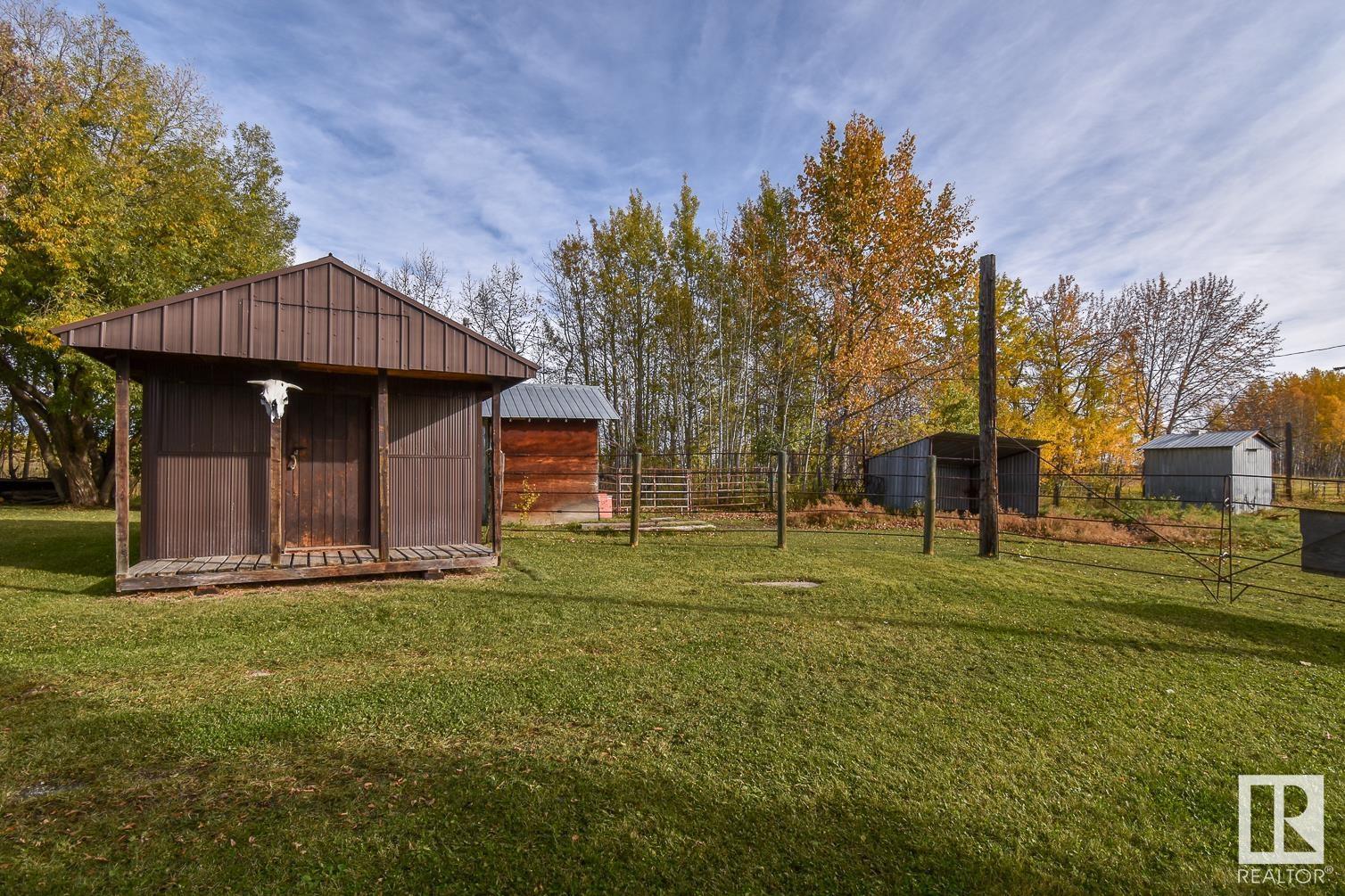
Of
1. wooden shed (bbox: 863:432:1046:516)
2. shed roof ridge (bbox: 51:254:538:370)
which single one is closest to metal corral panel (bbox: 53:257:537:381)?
shed roof ridge (bbox: 51:254:538:370)

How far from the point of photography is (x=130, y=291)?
1466 cm

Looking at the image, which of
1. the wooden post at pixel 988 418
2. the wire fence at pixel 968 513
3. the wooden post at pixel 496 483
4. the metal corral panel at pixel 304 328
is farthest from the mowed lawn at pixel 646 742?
the wooden post at pixel 988 418

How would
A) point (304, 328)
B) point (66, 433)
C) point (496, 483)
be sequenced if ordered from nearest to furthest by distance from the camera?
point (304, 328), point (496, 483), point (66, 433)

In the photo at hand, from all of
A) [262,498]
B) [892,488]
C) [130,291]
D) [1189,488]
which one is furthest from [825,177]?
[130,291]

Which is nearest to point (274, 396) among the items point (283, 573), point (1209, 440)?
point (283, 573)

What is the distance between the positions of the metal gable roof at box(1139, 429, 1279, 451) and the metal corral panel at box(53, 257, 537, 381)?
73.4 feet

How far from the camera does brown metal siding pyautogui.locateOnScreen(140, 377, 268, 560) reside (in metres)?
6.99

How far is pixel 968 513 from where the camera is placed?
51.2ft

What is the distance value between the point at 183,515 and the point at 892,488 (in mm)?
15768

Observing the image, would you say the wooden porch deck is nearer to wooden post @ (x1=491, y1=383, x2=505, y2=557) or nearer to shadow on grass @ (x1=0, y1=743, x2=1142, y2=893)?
wooden post @ (x1=491, y1=383, x2=505, y2=557)

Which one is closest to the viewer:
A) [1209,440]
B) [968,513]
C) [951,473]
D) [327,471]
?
[327,471]

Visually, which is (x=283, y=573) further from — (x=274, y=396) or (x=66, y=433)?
(x=66, y=433)

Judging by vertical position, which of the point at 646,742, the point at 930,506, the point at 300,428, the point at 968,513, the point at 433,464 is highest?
the point at 300,428

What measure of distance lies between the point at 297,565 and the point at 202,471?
6.03ft
